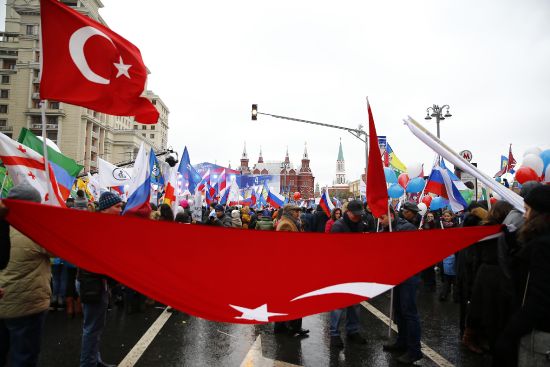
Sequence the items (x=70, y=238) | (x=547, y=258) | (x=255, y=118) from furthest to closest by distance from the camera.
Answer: (x=255, y=118)
(x=70, y=238)
(x=547, y=258)

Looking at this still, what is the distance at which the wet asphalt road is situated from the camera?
493 cm

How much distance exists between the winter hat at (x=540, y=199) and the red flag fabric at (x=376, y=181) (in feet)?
5.97

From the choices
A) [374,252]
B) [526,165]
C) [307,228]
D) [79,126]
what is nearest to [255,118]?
[307,228]

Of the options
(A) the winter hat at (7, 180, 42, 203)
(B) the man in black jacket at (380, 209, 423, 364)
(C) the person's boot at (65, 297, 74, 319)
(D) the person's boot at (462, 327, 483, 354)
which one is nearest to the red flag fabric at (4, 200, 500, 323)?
(A) the winter hat at (7, 180, 42, 203)

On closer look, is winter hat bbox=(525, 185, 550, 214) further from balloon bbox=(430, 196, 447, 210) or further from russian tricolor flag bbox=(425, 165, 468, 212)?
balloon bbox=(430, 196, 447, 210)

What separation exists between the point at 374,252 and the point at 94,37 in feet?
11.0

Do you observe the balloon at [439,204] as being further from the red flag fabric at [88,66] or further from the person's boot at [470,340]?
the red flag fabric at [88,66]

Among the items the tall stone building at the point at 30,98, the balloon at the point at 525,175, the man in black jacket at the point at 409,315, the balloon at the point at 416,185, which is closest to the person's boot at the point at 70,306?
the man in black jacket at the point at 409,315

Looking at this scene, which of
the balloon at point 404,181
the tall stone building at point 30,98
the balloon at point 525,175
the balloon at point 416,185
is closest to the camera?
the balloon at point 525,175

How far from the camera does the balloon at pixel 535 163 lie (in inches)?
299

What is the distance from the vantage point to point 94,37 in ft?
11.8

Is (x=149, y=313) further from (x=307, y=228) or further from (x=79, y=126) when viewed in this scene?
(x=79, y=126)

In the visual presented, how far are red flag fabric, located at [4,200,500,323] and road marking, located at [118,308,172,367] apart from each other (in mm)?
2689

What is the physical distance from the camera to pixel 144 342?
18.2 feet
